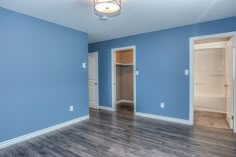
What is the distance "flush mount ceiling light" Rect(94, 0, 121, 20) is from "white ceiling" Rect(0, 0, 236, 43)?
1.17ft

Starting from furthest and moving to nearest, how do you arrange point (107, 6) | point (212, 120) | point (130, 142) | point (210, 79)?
point (210, 79)
point (212, 120)
point (130, 142)
point (107, 6)

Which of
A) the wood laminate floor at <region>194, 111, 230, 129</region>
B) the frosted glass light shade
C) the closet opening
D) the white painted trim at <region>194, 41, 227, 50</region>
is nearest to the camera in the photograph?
the frosted glass light shade

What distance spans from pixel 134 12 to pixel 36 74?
91.3 inches

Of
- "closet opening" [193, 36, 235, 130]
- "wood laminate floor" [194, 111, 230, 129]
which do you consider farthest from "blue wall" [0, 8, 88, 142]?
"closet opening" [193, 36, 235, 130]

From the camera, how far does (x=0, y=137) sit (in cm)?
257

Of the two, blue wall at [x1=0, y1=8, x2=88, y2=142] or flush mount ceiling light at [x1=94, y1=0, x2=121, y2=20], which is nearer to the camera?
flush mount ceiling light at [x1=94, y1=0, x2=121, y2=20]

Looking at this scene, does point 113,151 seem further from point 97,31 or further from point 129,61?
point 129,61

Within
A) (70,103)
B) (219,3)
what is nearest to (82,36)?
(70,103)

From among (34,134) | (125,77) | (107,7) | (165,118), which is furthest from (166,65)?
(34,134)

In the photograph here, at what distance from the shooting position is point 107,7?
7.00 feet

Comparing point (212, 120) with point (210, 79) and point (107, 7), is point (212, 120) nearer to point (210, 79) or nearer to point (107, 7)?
point (210, 79)

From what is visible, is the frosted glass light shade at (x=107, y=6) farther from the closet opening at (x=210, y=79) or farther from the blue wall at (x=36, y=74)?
the closet opening at (x=210, y=79)

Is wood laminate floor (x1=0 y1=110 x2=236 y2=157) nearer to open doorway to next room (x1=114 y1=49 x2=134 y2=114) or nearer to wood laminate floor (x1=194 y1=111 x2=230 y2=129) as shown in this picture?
wood laminate floor (x1=194 y1=111 x2=230 y2=129)

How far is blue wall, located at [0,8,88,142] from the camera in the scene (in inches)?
105
